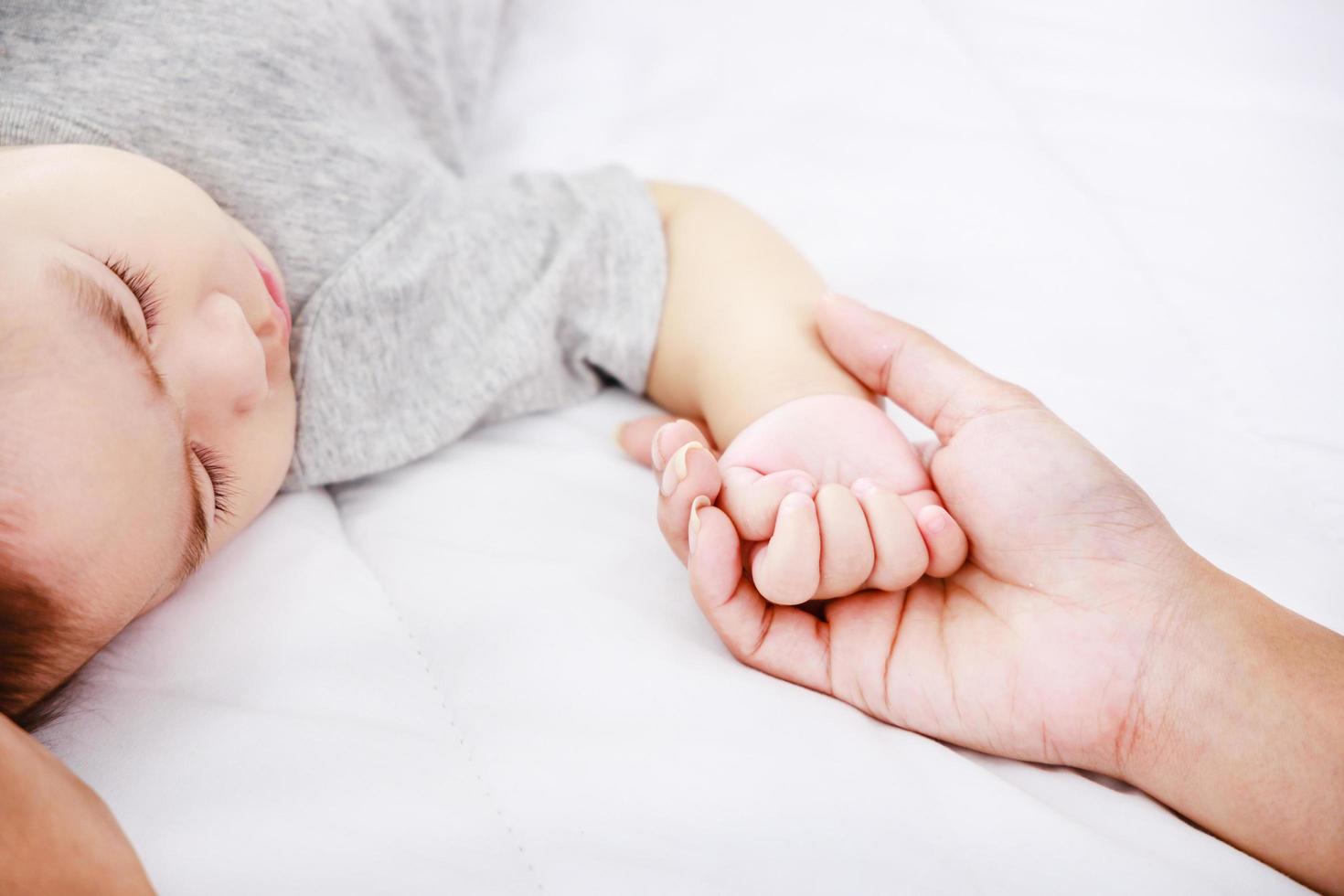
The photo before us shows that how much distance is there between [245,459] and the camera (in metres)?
0.75

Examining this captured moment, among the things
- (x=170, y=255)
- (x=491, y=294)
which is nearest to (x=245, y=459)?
(x=170, y=255)

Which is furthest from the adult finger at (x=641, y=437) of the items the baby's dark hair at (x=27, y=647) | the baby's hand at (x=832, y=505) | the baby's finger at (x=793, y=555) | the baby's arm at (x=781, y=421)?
the baby's dark hair at (x=27, y=647)

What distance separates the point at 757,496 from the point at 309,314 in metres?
0.51

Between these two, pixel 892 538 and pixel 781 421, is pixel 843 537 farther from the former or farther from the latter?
pixel 781 421

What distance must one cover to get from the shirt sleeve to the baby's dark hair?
0.96 ft

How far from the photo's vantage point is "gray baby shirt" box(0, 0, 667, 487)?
2.83ft

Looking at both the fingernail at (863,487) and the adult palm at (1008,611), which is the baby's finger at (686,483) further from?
the fingernail at (863,487)

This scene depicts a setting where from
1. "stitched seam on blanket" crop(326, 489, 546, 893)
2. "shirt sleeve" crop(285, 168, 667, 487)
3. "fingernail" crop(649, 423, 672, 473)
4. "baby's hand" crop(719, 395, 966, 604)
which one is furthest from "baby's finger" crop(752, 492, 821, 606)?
"shirt sleeve" crop(285, 168, 667, 487)

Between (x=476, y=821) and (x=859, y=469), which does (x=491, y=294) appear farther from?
(x=476, y=821)

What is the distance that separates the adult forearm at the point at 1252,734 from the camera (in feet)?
1.89

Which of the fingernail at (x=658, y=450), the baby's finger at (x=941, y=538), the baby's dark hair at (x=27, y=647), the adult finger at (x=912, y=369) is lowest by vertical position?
the baby's dark hair at (x=27, y=647)

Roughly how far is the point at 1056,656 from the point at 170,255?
718 mm

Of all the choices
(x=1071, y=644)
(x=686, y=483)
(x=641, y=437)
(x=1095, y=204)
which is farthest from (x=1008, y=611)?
(x=1095, y=204)

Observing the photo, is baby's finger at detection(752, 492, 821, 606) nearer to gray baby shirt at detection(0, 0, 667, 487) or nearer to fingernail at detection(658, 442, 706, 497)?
fingernail at detection(658, 442, 706, 497)
